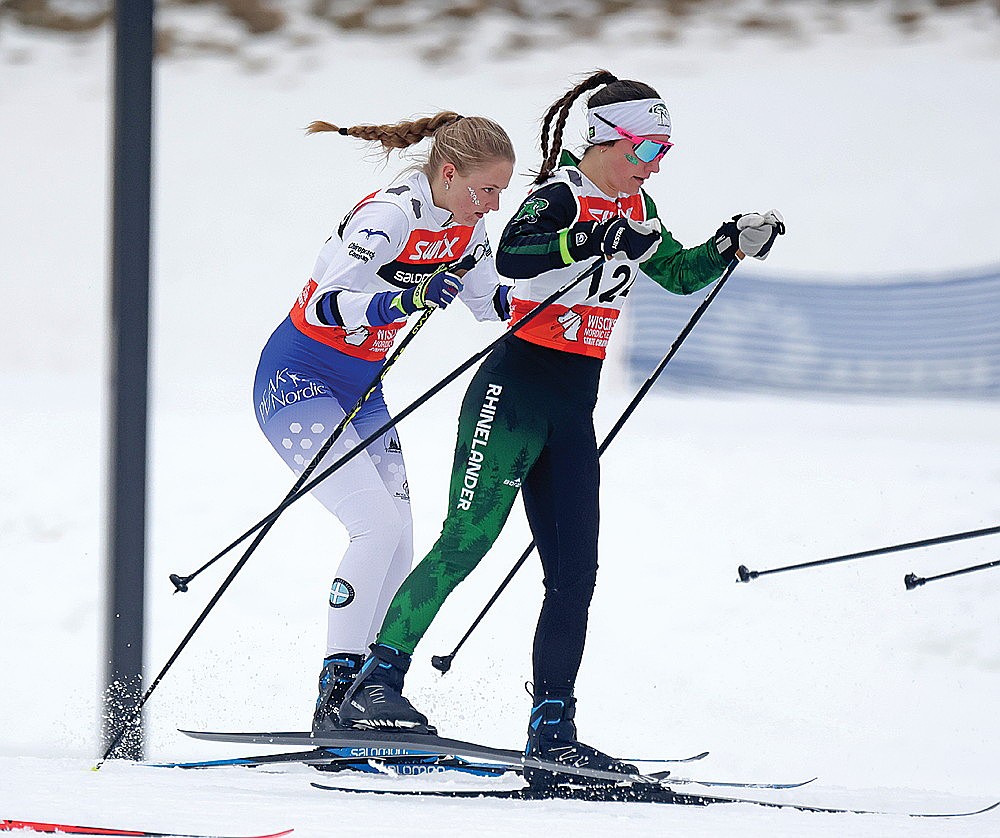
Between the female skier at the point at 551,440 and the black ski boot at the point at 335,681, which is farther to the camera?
the black ski boot at the point at 335,681

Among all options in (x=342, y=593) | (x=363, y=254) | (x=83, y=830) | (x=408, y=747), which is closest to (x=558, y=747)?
(x=408, y=747)

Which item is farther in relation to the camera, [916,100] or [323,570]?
[916,100]

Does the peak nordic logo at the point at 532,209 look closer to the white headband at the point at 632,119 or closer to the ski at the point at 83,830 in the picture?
the white headband at the point at 632,119

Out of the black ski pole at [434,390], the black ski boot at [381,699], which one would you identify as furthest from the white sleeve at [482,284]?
the black ski boot at [381,699]

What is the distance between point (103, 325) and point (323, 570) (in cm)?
576

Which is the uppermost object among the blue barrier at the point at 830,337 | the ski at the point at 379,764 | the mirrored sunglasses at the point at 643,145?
the blue barrier at the point at 830,337

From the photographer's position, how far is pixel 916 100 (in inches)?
355

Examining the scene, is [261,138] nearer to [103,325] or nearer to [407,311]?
[103,325]

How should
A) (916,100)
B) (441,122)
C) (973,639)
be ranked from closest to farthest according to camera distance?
(441,122)
(973,639)
(916,100)

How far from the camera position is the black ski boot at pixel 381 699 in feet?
7.87

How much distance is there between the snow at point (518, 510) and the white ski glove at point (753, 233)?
797mm

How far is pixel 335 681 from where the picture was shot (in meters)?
2.55

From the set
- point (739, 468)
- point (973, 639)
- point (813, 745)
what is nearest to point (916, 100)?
point (739, 468)

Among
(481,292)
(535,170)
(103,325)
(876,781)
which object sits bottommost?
(876,781)
